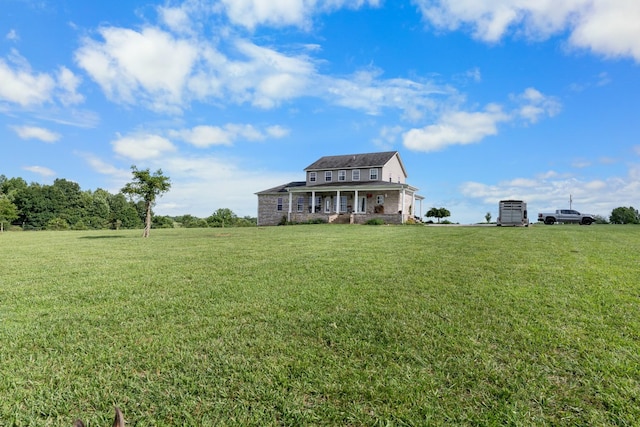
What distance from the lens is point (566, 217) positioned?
1148 inches

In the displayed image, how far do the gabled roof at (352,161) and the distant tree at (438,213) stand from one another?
6873 millimetres

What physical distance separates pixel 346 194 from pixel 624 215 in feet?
90.6

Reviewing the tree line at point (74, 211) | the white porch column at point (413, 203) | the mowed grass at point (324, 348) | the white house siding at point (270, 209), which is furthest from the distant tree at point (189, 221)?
the mowed grass at point (324, 348)

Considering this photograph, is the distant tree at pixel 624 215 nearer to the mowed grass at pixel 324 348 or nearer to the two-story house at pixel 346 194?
the two-story house at pixel 346 194

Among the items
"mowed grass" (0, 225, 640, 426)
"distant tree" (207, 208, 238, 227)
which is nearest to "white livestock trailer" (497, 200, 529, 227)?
"mowed grass" (0, 225, 640, 426)

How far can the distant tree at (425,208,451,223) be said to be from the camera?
3291 cm

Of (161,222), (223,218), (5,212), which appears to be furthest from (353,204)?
(5,212)

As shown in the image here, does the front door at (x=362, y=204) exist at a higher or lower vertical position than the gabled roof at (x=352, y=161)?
lower

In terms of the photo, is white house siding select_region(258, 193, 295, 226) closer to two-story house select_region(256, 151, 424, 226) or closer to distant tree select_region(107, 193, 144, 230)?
two-story house select_region(256, 151, 424, 226)

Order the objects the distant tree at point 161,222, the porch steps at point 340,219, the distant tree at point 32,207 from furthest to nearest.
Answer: the distant tree at point 32,207 → the distant tree at point 161,222 → the porch steps at point 340,219

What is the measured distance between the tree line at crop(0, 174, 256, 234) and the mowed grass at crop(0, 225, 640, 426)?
32.6 m

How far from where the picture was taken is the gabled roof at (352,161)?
3184cm

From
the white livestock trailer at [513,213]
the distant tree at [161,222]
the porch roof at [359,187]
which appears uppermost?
the porch roof at [359,187]

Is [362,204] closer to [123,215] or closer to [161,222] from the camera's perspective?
[161,222]
